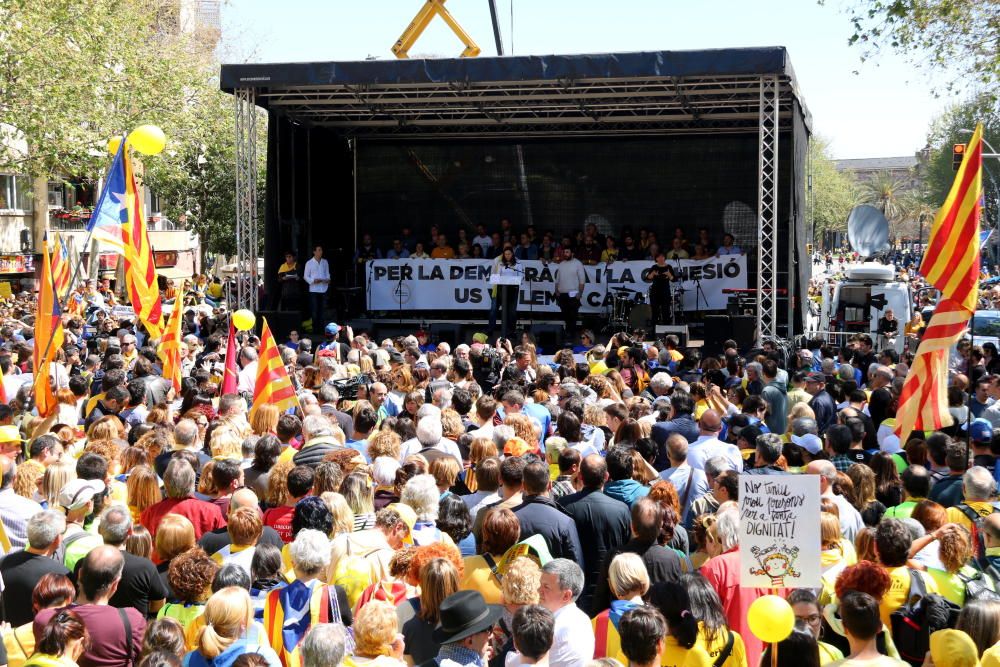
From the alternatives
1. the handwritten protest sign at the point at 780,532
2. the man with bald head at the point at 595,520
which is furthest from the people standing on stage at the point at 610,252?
the handwritten protest sign at the point at 780,532

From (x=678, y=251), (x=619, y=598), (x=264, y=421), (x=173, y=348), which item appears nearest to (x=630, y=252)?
(x=678, y=251)

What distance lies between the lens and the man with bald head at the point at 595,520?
5.91 m

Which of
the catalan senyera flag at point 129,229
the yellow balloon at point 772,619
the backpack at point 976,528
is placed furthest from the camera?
the catalan senyera flag at point 129,229

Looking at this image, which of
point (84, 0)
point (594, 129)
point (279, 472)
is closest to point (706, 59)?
point (594, 129)

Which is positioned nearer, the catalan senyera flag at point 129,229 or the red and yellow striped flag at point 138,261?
the catalan senyera flag at point 129,229

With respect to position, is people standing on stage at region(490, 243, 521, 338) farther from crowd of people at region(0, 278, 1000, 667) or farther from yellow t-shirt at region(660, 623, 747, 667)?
yellow t-shirt at region(660, 623, 747, 667)

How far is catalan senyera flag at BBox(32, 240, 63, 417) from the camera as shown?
905 centimetres

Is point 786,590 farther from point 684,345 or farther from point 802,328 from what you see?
point 802,328

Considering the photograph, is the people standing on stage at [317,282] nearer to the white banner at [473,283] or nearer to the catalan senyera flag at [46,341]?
the white banner at [473,283]

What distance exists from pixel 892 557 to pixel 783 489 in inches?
27.3

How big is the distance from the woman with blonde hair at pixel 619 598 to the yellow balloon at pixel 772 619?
78 cm

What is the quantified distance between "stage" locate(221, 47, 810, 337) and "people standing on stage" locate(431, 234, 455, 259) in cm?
116

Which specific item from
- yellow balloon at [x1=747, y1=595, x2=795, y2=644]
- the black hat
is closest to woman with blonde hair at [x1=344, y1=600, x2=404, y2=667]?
the black hat

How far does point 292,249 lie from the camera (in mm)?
19781
